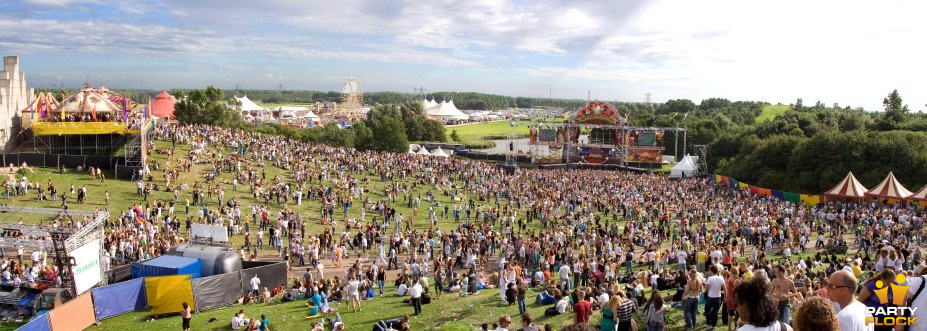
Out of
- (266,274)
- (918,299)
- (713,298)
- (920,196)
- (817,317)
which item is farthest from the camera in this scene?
(920,196)

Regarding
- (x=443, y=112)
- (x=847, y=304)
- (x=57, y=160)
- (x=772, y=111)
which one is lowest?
(x=57, y=160)

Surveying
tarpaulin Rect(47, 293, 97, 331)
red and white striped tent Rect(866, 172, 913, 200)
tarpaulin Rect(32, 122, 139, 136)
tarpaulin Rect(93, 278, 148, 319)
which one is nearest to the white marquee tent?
tarpaulin Rect(32, 122, 139, 136)

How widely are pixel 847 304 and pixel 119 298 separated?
15735 mm

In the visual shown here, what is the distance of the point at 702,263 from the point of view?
59.9 ft

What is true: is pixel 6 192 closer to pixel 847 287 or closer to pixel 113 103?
pixel 113 103

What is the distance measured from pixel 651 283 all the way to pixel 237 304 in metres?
10.3

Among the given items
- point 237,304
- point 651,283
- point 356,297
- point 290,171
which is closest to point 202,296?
point 237,304

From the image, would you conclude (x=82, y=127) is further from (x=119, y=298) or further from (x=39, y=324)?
(x=39, y=324)

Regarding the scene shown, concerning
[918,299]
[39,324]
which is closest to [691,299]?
[918,299]

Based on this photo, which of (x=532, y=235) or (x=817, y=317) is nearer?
(x=817, y=317)

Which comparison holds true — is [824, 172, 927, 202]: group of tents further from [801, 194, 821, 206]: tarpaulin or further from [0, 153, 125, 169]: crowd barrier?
[0, 153, 125, 169]: crowd barrier

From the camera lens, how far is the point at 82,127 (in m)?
36.0

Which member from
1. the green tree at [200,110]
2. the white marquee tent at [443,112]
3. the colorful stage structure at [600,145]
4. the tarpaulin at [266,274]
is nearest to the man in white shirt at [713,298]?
the tarpaulin at [266,274]

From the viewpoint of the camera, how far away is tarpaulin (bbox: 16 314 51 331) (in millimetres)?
13266
